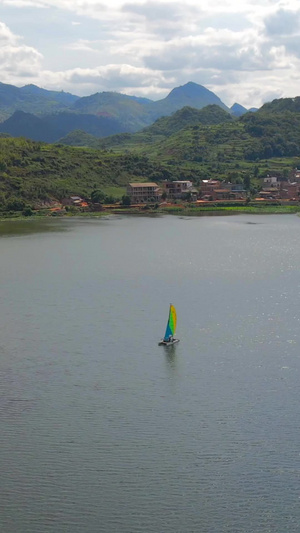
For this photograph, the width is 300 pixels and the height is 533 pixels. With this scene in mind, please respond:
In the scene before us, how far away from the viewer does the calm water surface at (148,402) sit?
2038 cm

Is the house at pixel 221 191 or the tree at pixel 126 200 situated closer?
the tree at pixel 126 200

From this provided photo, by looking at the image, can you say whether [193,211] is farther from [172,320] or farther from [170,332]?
[170,332]

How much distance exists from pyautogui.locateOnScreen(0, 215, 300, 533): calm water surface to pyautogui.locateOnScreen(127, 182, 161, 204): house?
68.6 meters

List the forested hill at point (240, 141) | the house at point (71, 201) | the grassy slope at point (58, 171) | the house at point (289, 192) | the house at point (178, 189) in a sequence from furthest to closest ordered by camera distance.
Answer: the forested hill at point (240, 141)
the house at point (289, 192)
the house at point (178, 189)
the house at point (71, 201)
the grassy slope at point (58, 171)

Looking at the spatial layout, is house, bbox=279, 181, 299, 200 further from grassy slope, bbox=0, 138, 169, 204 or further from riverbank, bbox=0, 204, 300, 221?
grassy slope, bbox=0, 138, 169, 204

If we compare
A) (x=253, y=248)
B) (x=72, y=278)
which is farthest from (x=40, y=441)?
(x=253, y=248)

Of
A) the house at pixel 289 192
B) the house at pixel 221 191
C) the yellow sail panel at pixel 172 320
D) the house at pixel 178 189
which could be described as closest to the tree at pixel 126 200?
the house at pixel 178 189

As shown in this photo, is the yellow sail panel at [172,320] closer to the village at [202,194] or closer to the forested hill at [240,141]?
the village at [202,194]

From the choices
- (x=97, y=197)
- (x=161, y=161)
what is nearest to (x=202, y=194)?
(x=97, y=197)

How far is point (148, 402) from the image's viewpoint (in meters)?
28.0

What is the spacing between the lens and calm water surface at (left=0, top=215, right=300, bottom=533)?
20375 mm

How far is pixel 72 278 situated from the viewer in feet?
179

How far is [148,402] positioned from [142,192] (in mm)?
100036

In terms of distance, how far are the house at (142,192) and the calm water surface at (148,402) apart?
68.6 m
